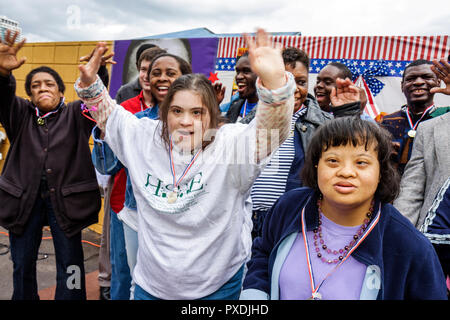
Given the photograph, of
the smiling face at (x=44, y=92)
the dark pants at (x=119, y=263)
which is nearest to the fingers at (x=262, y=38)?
the dark pants at (x=119, y=263)

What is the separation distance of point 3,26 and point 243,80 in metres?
1.65

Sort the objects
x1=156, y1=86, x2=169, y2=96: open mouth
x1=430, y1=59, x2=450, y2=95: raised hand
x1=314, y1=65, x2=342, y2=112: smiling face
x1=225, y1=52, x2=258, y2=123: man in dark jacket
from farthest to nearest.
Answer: x1=314, y1=65, x2=342, y2=112: smiling face
x1=225, y1=52, x2=258, y2=123: man in dark jacket
x1=156, y1=86, x2=169, y2=96: open mouth
x1=430, y1=59, x2=450, y2=95: raised hand

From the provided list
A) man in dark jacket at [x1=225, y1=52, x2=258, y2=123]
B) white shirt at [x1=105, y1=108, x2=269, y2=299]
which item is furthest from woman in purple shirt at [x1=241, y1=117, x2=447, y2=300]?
man in dark jacket at [x1=225, y1=52, x2=258, y2=123]

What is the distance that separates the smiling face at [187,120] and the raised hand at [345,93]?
80 centimetres

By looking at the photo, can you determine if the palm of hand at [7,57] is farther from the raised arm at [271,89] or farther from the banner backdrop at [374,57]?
the banner backdrop at [374,57]

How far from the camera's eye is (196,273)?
1.50 meters

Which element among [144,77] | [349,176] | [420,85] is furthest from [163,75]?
[420,85]

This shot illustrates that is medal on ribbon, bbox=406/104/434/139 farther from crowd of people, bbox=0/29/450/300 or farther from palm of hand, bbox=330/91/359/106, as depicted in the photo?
palm of hand, bbox=330/91/359/106

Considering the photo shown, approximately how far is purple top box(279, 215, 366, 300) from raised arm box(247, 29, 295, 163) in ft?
1.37

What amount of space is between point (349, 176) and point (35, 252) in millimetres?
2429

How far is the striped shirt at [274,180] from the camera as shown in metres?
2.08

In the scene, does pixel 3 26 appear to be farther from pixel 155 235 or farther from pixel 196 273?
pixel 196 273

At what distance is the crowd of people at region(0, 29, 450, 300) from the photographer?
1.21m
